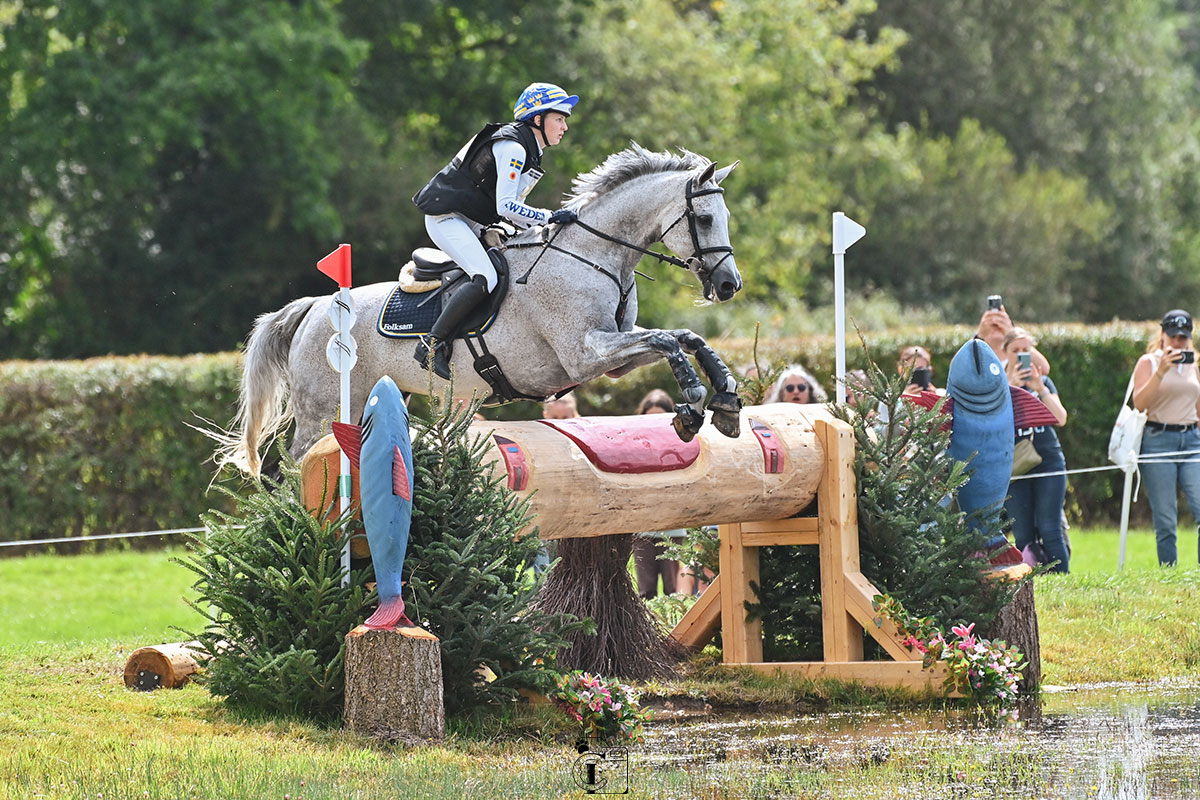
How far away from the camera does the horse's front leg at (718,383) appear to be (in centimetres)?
660

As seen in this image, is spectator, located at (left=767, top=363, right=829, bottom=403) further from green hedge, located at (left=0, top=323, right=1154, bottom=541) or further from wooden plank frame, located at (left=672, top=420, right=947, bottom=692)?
green hedge, located at (left=0, top=323, right=1154, bottom=541)

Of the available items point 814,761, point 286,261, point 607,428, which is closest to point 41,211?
point 286,261

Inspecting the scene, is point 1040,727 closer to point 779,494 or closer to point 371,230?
point 779,494

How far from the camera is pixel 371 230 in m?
23.2

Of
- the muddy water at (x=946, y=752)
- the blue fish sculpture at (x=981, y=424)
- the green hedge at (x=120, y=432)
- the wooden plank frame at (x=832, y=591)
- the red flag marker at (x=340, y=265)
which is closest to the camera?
the muddy water at (x=946, y=752)

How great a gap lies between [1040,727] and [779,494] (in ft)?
5.26

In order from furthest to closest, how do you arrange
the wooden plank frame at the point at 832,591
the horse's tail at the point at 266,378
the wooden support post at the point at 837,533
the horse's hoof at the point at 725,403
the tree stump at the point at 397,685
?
1. the horse's tail at the point at 266,378
2. the wooden support post at the point at 837,533
3. the wooden plank frame at the point at 832,591
4. the horse's hoof at the point at 725,403
5. the tree stump at the point at 397,685

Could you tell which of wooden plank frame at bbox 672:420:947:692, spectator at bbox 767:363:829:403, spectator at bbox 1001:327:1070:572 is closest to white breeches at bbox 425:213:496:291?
wooden plank frame at bbox 672:420:947:692

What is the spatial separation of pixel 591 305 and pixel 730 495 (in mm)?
1089

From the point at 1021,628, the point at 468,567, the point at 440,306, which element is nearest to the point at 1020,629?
the point at 1021,628

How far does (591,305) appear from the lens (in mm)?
7039

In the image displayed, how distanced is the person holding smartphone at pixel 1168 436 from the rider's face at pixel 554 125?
534 centimetres

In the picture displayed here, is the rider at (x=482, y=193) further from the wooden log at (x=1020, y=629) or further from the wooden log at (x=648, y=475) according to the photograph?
the wooden log at (x=1020, y=629)

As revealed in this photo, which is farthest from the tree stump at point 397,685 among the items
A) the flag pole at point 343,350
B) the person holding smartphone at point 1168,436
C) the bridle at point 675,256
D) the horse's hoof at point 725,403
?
the person holding smartphone at point 1168,436
